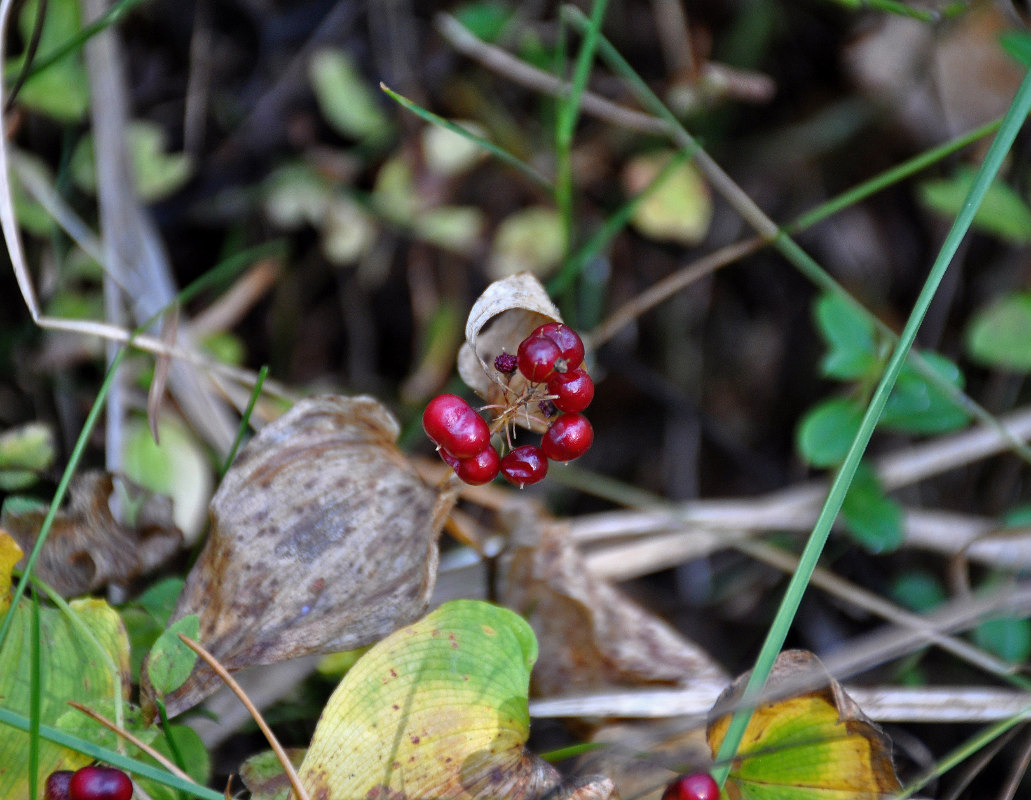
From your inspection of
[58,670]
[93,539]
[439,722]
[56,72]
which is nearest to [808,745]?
[439,722]

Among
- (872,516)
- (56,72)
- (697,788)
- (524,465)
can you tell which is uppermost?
(56,72)

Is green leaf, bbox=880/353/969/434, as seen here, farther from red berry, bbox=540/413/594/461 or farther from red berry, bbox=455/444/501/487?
red berry, bbox=455/444/501/487

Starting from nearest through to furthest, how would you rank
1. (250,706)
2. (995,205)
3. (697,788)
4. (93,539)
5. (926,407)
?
1. (697,788)
2. (250,706)
3. (93,539)
4. (926,407)
5. (995,205)

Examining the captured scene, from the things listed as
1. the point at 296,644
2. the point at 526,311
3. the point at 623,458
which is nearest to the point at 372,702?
the point at 296,644

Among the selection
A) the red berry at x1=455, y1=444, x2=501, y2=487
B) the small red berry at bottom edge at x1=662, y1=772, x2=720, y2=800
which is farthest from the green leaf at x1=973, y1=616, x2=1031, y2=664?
the red berry at x1=455, y1=444, x2=501, y2=487

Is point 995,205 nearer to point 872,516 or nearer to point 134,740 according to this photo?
point 872,516

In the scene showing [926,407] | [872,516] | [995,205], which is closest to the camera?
[926,407]

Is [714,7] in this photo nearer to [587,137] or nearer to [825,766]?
[587,137]
